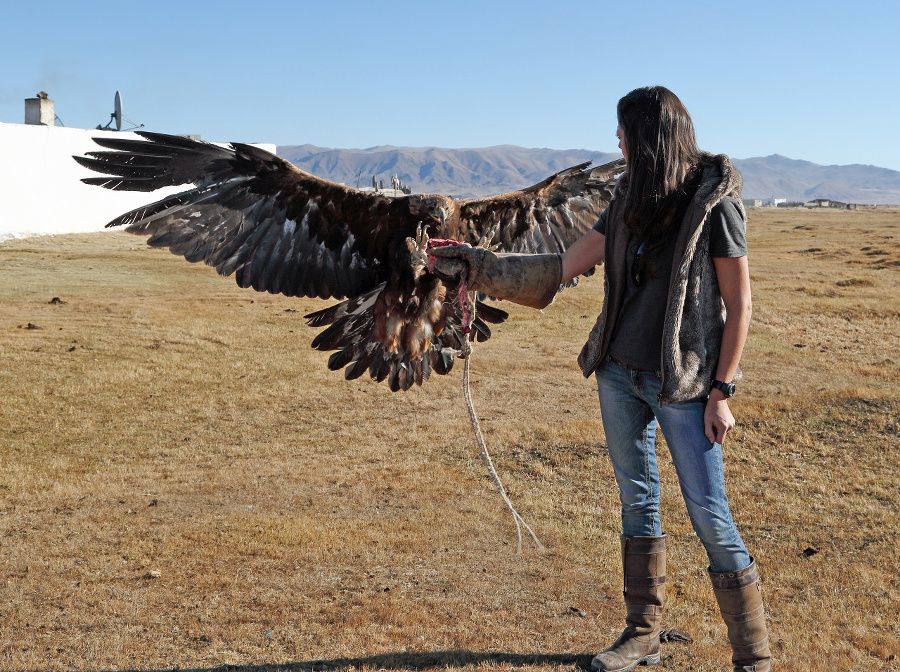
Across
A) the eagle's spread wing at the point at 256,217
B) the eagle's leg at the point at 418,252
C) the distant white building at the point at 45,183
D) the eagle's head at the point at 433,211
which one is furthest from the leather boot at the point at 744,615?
the distant white building at the point at 45,183

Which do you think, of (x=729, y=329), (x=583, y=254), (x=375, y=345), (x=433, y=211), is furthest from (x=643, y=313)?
(x=375, y=345)

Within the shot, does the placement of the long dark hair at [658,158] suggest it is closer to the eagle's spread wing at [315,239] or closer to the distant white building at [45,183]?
the eagle's spread wing at [315,239]

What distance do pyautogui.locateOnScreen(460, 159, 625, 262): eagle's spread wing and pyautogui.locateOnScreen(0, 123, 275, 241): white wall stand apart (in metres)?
24.7

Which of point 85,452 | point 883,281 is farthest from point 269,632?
point 883,281

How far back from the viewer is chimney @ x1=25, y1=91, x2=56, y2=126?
1280 inches

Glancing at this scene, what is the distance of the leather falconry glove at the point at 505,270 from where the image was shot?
11.7 feet

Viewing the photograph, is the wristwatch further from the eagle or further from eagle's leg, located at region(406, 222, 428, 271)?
the eagle

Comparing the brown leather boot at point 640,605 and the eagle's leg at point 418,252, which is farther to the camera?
the eagle's leg at point 418,252

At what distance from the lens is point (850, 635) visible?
3.98m

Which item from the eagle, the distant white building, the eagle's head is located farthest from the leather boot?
the distant white building

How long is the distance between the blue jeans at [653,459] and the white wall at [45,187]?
90.7 feet

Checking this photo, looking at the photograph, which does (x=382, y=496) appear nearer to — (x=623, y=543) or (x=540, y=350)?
(x=623, y=543)

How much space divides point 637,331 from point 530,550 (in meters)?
2.39

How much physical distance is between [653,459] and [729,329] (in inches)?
27.8
